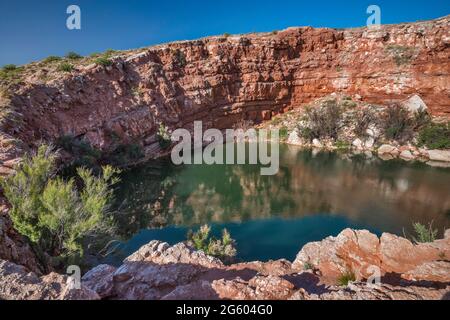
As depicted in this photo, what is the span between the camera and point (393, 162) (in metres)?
23.0

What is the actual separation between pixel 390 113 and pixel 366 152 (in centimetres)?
491

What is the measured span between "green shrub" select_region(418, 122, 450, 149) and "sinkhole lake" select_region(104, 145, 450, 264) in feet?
11.4

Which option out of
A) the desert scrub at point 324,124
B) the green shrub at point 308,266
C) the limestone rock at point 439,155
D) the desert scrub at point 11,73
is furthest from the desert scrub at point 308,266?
the desert scrub at point 324,124

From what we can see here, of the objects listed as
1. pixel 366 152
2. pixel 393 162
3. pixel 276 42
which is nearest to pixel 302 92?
pixel 276 42

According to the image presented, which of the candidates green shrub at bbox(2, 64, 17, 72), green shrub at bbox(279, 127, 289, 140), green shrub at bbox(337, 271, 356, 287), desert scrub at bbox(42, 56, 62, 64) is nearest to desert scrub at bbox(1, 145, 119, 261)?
green shrub at bbox(337, 271, 356, 287)

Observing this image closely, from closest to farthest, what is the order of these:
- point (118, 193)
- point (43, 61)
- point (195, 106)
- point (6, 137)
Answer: point (6, 137), point (118, 193), point (43, 61), point (195, 106)

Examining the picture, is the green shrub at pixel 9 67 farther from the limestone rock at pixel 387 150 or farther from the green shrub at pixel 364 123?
the limestone rock at pixel 387 150

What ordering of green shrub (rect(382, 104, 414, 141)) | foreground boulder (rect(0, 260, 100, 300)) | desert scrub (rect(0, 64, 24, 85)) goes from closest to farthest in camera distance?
foreground boulder (rect(0, 260, 100, 300)) → desert scrub (rect(0, 64, 24, 85)) → green shrub (rect(382, 104, 414, 141))

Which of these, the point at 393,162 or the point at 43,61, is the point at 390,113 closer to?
the point at 393,162

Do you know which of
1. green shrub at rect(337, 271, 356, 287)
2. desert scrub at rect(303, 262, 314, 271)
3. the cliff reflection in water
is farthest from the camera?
the cliff reflection in water

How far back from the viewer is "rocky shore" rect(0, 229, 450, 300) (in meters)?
3.97

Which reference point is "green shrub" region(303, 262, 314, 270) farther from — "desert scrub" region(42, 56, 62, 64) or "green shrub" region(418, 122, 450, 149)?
"desert scrub" region(42, 56, 62, 64)

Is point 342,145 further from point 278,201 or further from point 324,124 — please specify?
point 278,201
